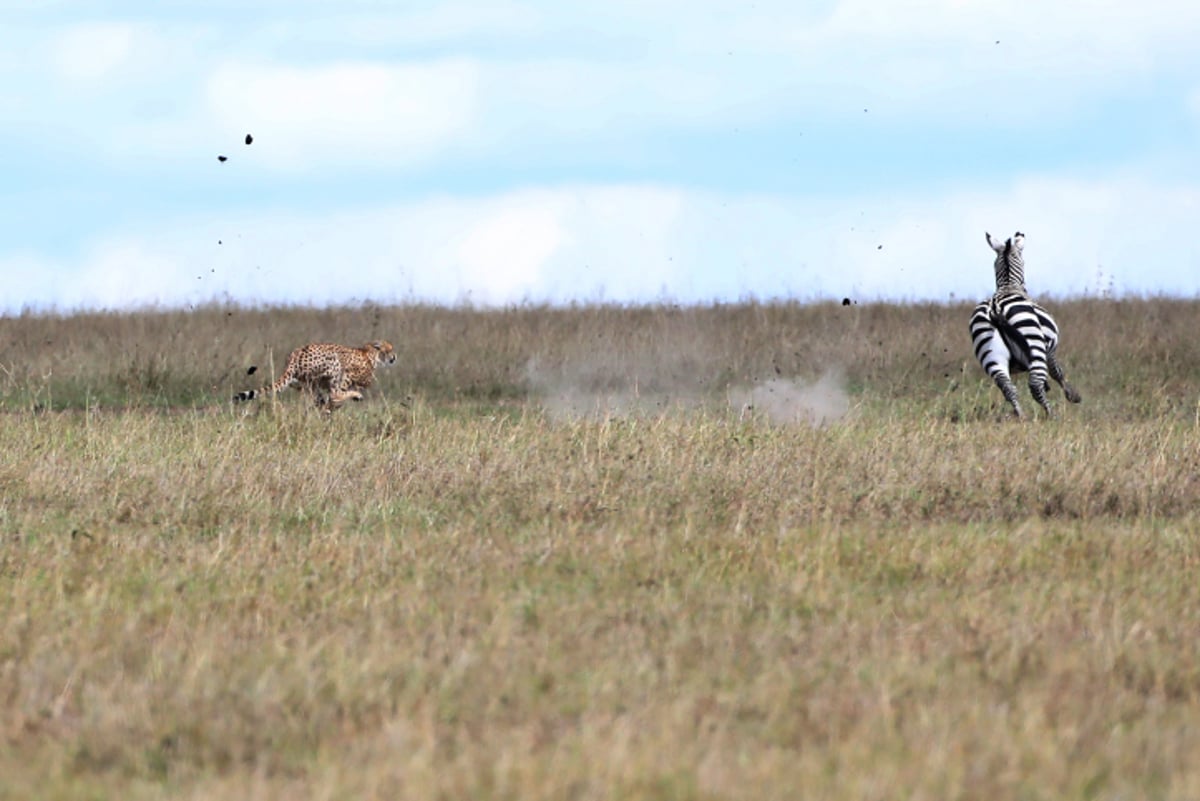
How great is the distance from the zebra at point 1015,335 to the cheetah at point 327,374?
665 centimetres

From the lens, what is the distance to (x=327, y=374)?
1596 centimetres

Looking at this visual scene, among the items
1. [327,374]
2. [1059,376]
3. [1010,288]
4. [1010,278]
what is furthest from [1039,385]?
[327,374]

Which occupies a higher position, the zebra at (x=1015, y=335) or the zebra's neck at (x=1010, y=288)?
the zebra's neck at (x=1010, y=288)

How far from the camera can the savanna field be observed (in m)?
4.13

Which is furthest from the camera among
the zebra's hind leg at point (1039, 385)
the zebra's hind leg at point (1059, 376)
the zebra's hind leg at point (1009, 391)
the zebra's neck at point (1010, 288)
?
the zebra's neck at point (1010, 288)

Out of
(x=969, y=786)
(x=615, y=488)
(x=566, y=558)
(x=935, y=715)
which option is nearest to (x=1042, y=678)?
(x=935, y=715)

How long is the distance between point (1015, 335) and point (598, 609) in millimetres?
10382

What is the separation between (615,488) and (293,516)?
198 cm

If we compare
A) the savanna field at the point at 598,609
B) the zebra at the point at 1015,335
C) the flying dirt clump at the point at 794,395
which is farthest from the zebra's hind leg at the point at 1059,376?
the flying dirt clump at the point at 794,395

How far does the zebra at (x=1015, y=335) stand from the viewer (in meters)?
15.1

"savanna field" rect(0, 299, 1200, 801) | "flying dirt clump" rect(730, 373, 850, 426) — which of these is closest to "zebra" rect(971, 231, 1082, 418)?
"savanna field" rect(0, 299, 1200, 801)

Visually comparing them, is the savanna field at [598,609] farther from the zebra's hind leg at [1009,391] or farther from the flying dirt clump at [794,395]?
the flying dirt clump at [794,395]

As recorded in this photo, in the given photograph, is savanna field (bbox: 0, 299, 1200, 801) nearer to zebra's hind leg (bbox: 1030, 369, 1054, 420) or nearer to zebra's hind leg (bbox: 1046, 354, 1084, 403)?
zebra's hind leg (bbox: 1030, 369, 1054, 420)

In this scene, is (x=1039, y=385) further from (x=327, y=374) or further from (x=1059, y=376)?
(x=327, y=374)
